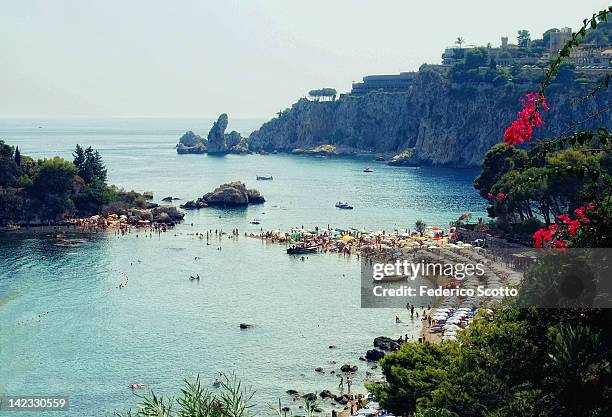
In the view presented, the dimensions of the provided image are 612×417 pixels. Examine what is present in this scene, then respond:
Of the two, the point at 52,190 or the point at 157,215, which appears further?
the point at 157,215

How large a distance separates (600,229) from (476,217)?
88.6m

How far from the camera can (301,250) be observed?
90.4 meters

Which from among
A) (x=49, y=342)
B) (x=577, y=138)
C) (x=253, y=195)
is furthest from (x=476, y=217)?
(x=577, y=138)

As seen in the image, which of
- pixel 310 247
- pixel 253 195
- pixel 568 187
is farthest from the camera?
pixel 253 195

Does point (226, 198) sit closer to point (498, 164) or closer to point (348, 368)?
point (498, 164)

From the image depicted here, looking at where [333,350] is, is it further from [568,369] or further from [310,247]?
[310,247]

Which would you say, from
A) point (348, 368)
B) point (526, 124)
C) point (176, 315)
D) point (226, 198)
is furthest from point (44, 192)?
point (526, 124)

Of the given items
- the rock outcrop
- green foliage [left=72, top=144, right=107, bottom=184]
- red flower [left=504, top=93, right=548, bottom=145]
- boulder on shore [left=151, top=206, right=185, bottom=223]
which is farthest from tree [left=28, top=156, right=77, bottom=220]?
red flower [left=504, top=93, right=548, bottom=145]

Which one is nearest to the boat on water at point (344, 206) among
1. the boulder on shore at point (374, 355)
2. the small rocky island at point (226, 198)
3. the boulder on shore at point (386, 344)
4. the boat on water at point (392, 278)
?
the small rocky island at point (226, 198)

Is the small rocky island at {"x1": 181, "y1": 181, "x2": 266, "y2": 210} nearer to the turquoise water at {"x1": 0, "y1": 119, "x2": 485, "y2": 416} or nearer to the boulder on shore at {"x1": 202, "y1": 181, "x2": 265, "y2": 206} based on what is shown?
the boulder on shore at {"x1": 202, "y1": 181, "x2": 265, "y2": 206}

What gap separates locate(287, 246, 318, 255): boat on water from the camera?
8994 cm

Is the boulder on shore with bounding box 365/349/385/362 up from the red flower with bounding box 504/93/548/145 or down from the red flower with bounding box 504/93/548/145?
down

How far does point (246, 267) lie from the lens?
83562 mm

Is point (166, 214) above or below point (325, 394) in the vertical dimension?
above
